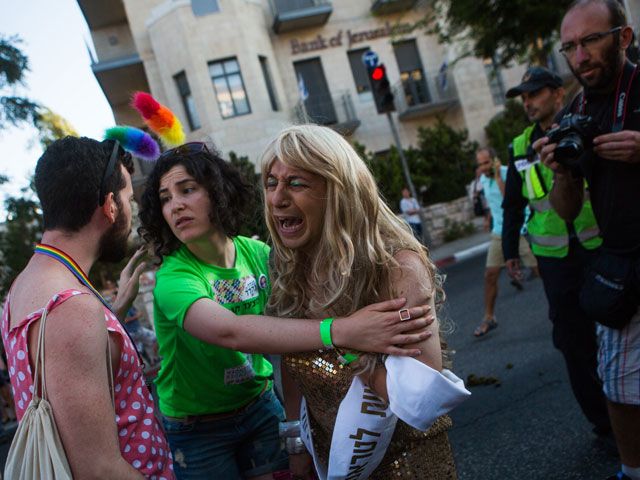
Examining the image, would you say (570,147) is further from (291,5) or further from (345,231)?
(291,5)

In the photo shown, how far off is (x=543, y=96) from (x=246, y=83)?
1558cm

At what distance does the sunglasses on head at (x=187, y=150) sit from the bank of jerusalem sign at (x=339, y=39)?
59.0 ft

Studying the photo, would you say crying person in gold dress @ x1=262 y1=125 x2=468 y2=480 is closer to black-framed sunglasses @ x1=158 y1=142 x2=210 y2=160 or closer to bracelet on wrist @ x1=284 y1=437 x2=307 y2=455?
bracelet on wrist @ x1=284 y1=437 x2=307 y2=455

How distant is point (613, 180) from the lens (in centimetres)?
219

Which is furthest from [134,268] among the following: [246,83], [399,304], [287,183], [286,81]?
[286,81]

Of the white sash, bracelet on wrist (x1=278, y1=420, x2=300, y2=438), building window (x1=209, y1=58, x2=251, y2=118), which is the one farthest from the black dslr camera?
building window (x1=209, y1=58, x2=251, y2=118)

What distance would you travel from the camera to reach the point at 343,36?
1966cm

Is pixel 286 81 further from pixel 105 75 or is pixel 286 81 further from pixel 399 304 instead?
pixel 399 304

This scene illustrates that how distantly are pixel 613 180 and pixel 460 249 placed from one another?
11.9 m

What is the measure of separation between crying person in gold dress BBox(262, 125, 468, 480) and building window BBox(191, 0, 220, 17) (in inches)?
694

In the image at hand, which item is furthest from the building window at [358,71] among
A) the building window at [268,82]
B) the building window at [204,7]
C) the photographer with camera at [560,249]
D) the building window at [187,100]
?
the photographer with camera at [560,249]

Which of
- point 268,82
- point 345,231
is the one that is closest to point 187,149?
point 345,231

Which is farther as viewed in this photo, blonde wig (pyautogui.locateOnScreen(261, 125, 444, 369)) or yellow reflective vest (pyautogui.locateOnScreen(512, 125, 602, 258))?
yellow reflective vest (pyautogui.locateOnScreen(512, 125, 602, 258))

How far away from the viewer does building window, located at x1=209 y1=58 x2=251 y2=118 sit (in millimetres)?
17844
